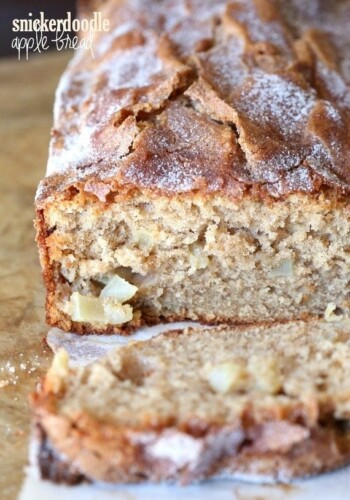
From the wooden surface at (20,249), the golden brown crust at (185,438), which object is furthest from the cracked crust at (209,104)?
the golden brown crust at (185,438)

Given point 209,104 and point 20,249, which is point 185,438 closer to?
point 209,104

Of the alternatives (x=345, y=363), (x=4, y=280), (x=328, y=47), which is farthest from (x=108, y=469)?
(x=328, y=47)

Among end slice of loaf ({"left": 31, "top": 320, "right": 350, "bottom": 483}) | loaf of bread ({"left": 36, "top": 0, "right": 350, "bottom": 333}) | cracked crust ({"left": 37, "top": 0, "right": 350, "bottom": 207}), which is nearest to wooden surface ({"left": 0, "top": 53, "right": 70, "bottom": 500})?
loaf of bread ({"left": 36, "top": 0, "right": 350, "bottom": 333})

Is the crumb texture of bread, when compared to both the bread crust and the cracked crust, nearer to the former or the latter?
the cracked crust

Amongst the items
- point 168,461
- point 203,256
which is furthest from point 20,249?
point 168,461

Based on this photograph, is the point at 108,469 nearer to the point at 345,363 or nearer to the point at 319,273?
the point at 345,363

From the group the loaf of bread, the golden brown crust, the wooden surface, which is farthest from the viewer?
the loaf of bread

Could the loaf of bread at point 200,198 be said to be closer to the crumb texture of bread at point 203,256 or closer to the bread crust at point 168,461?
the crumb texture of bread at point 203,256
